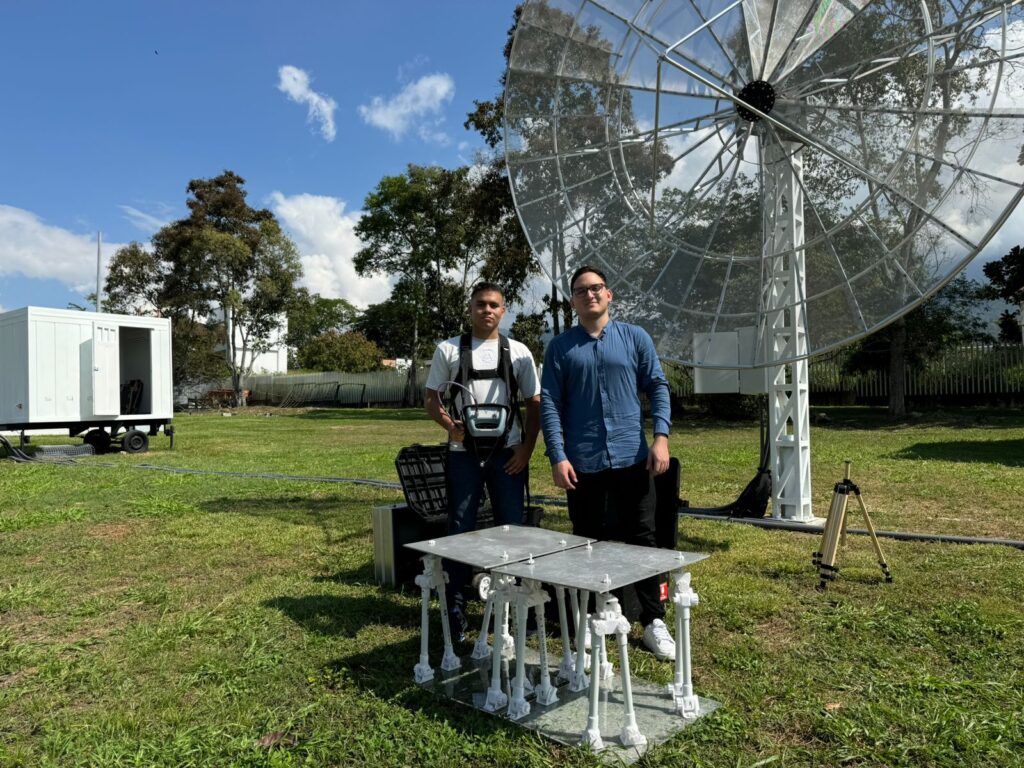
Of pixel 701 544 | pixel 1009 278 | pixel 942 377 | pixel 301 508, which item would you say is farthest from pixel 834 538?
pixel 942 377

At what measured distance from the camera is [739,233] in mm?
6168

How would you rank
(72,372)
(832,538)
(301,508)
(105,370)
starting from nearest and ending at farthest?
(832,538) < (301,508) < (72,372) < (105,370)

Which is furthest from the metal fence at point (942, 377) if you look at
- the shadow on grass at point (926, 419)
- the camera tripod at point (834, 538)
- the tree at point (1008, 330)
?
the camera tripod at point (834, 538)

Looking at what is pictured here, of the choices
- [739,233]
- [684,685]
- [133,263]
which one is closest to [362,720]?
[684,685]

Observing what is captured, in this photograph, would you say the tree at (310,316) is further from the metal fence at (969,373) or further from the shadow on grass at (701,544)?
the shadow on grass at (701,544)

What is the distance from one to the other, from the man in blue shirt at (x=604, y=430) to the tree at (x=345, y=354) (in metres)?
37.7

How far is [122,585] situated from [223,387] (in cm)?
3789

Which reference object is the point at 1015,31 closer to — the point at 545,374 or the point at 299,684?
the point at 545,374

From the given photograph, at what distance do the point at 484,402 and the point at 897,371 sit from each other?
776 inches

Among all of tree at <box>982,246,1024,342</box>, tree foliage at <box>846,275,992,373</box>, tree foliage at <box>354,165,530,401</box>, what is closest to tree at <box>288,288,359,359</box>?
tree foliage at <box>354,165,530,401</box>

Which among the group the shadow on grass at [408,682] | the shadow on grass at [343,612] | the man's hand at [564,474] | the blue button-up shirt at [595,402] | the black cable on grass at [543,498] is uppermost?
the blue button-up shirt at [595,402]

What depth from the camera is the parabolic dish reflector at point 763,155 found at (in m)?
4.73

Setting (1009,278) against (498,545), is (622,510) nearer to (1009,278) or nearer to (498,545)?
(498,545)

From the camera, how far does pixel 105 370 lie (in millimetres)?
14188
